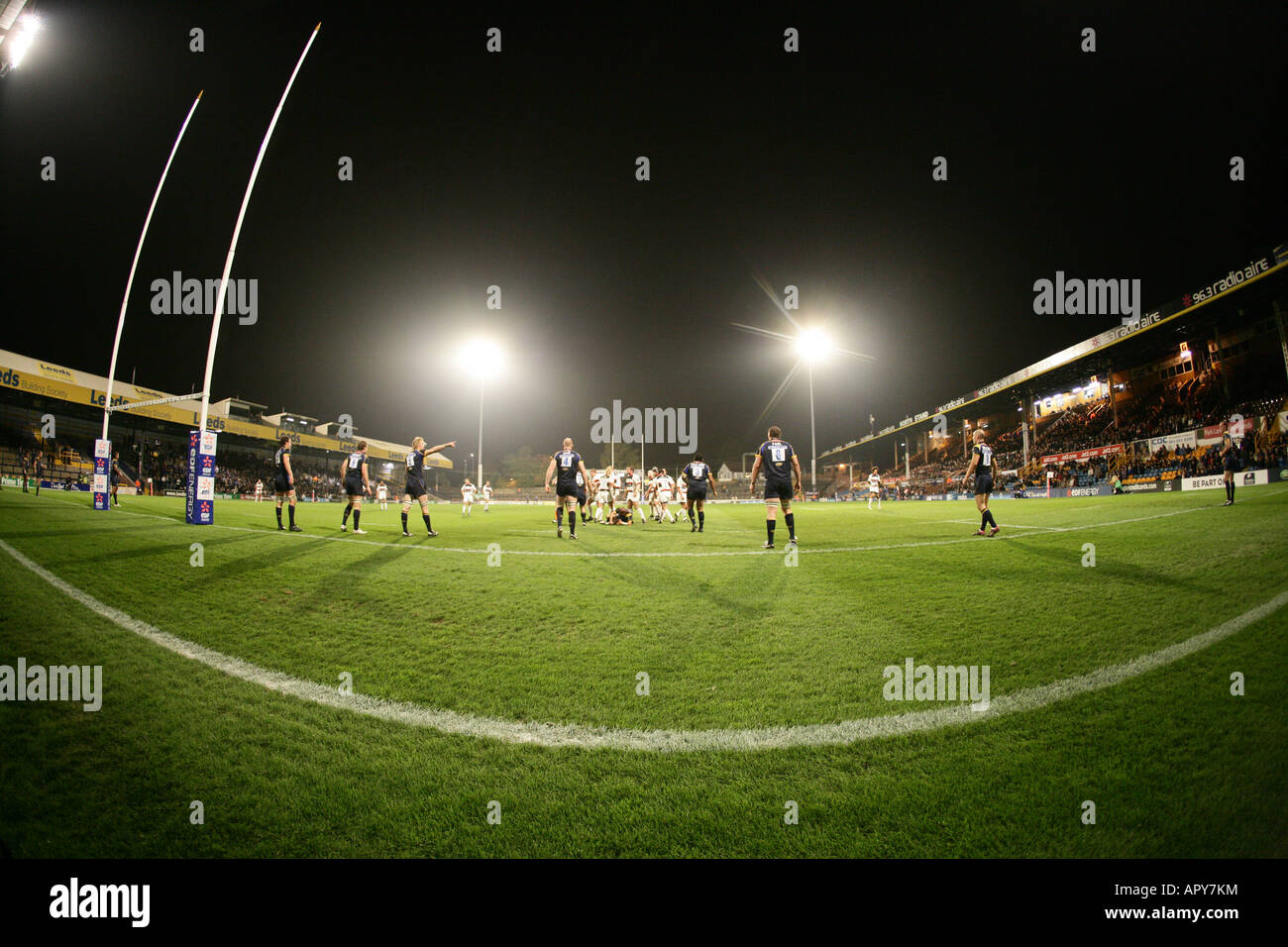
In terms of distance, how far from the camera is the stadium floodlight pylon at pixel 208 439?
1158cm

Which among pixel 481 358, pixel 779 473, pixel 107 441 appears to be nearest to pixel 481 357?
pixel 481 358

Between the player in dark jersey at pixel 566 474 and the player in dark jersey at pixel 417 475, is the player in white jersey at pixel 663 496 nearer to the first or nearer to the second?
the player in dark jersey at pixel 566 474

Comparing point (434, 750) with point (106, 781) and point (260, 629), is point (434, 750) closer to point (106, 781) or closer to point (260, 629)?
point (106, 781)

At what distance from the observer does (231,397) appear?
45.8m

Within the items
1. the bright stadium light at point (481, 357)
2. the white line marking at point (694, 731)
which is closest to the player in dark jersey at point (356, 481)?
the white line marking at point (694, 731)

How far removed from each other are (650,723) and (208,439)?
602 inches

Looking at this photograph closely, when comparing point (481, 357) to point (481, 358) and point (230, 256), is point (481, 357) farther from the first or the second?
point (230, 256)

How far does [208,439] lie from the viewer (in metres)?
12.2

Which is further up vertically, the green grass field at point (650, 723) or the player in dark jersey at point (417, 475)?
the player in dark jersey at point (417, 475)

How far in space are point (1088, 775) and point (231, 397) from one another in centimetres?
6153

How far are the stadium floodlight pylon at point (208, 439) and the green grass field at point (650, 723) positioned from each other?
7764 mm

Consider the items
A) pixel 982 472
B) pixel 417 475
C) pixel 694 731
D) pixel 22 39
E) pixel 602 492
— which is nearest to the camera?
pixel 694 731

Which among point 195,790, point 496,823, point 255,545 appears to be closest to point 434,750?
point 496,823

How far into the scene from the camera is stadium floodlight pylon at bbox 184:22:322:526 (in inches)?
456
